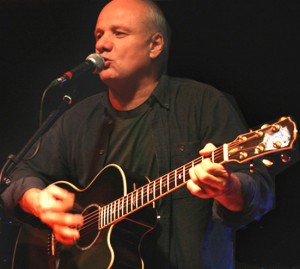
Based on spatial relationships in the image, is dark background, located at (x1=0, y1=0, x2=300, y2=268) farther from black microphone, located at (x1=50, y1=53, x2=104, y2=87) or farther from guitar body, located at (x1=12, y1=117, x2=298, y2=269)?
guitar body, located at (x1=12, y1=117, x2=298, y2=269)

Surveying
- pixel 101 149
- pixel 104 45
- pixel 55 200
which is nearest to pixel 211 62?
pixel 104 45

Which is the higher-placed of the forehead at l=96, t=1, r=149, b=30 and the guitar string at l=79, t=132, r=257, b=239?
the forehead at l=96, t=1, r=149, b=30

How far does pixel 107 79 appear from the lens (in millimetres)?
2283

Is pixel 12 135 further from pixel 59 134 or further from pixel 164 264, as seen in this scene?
pixel 164 264

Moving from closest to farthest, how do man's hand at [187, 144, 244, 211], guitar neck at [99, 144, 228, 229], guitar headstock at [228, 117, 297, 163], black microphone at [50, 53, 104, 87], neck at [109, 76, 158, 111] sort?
guitar headstock at [228, 117, 297, 163] < man's hand at [187, 144, 244, 211] < guitar neck at [99, 144, 228, 229] < black microphone at [50, 53, 104, 87] < neck at [109, 76, 158, 111]

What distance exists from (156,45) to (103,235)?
3.06 feet

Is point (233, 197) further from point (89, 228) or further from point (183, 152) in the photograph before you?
point (89, 228)

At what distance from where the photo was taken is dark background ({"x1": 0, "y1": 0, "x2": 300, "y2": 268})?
7.89ft

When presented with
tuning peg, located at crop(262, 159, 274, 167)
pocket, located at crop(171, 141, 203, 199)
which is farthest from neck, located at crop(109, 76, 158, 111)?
tuning peg, located at crop(262, 159, 274, 167)

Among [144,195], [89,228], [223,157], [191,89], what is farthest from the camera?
[191,89]

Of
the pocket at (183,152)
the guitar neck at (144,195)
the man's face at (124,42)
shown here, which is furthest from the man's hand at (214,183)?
the man's face at (124,42)

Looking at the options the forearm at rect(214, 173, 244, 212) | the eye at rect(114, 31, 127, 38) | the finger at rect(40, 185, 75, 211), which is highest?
the eye at rect(114, 31, 127, 38)

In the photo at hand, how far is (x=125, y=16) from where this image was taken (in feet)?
7.65

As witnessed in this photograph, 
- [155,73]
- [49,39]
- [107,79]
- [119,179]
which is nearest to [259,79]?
[155,73]
